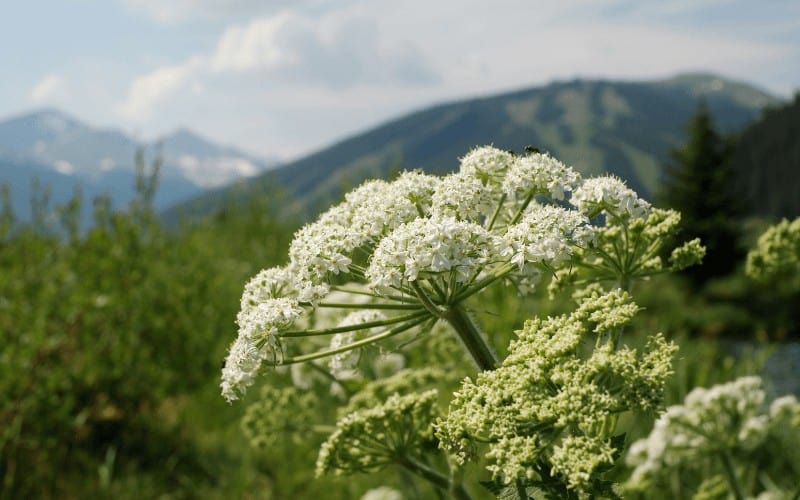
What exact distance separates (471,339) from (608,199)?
81cm

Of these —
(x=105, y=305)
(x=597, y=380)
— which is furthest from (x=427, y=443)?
(x=105, y=305)

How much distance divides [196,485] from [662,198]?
166ft

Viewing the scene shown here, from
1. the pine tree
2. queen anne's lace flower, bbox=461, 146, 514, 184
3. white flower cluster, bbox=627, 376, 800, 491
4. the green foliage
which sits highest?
queen anne's lace flower, bbox=461, 146, 514, 184

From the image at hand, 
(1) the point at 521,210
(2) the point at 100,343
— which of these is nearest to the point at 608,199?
(1) the point at 521,210

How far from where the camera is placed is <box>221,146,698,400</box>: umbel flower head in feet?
7.91

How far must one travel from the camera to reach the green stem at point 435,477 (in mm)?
2900

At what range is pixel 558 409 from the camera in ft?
6.62

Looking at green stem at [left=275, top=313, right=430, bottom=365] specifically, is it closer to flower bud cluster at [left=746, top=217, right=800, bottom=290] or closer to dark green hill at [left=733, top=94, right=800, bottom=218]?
flower bud cluster at [left=746, top=217, right=800, bottom=290]

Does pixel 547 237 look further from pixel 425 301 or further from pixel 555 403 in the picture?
pixel 555 403

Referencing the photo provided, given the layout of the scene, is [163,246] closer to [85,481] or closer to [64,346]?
[64,346]

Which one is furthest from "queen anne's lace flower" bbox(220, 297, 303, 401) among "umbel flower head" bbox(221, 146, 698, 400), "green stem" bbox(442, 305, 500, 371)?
"green stem" bbox(442, 305, 500, 371)

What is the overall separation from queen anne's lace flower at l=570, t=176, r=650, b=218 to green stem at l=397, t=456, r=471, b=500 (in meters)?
1.33

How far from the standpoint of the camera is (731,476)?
3621 mm

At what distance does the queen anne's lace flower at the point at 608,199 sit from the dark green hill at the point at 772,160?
140338 millimetres
